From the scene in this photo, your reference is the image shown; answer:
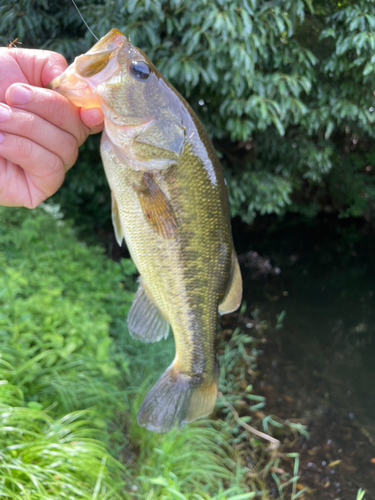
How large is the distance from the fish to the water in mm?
2445

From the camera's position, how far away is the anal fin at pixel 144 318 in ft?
4.89

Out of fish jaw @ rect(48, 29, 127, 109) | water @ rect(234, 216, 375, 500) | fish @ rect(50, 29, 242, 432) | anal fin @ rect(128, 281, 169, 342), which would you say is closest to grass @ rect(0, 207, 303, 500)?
water @ rect(234, 216, 375, 500)

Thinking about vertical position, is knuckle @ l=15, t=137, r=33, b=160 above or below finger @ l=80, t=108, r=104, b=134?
below

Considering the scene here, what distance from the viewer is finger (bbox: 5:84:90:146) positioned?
0.96m

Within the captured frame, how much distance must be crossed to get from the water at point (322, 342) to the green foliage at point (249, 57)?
2.13m

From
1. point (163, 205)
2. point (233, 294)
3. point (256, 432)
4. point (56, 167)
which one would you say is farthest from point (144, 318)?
point (256, 432)

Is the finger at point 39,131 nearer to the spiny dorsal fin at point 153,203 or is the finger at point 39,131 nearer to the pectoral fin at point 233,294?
the spiny dorsal fin at point 153,203

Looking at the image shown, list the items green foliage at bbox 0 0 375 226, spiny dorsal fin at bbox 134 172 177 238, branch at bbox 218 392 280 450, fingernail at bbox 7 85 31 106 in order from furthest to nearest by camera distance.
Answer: branch at bbox 218 392 280 450 < green foliage at bbox 0 0 375 226 < spiny dorsal fin at bbox 134 172 177 238 < fingernail at bbox 7 85 31 106

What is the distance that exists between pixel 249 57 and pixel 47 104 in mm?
1857

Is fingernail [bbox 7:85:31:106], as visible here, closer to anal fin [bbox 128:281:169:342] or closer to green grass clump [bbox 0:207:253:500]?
anal fin [bbox 128:281:169:342]

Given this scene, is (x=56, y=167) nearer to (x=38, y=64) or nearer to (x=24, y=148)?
(x=24, y=148)

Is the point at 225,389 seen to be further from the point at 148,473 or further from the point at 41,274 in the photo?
Result: the point at 41,274

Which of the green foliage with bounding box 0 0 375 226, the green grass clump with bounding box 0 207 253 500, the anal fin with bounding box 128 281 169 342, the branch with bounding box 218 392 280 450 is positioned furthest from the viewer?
the branch with bounding box 218 392 280 450

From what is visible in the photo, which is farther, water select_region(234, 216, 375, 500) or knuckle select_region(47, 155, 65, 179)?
water select_region(234, 216, 375, 500)
